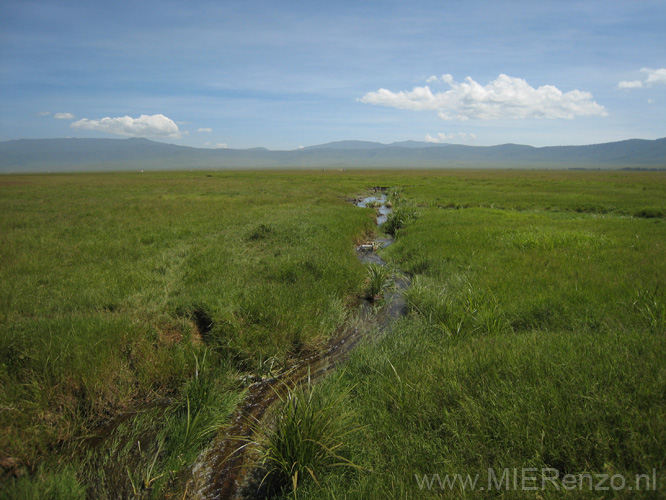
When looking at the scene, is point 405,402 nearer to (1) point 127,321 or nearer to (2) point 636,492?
(2) point 636,492

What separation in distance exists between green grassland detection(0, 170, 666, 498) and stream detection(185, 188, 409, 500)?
0.76 ft

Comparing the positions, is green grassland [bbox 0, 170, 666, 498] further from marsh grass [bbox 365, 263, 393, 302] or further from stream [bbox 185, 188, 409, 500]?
marsh grass [bbox 365, 263, 393, 302]

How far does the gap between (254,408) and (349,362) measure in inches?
71.3

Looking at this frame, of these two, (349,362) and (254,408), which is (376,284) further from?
(254,408)

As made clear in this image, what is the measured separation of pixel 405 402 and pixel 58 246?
1344 centimetres

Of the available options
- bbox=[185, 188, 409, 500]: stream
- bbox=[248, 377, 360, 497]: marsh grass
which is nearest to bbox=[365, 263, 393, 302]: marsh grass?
bbox=[185, 188, 409, 500]: stream

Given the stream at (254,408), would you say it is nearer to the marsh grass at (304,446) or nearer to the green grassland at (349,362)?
the green grassland at (349,362)

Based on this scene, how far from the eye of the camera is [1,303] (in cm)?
679

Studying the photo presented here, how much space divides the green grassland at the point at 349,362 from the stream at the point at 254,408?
0.76ft

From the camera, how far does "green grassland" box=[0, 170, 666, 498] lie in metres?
3.23

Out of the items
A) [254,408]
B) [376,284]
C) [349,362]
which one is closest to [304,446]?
[254,408]

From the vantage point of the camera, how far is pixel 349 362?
597cm

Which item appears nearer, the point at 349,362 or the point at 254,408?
the point at 254,408

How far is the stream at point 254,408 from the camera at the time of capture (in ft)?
12.4
